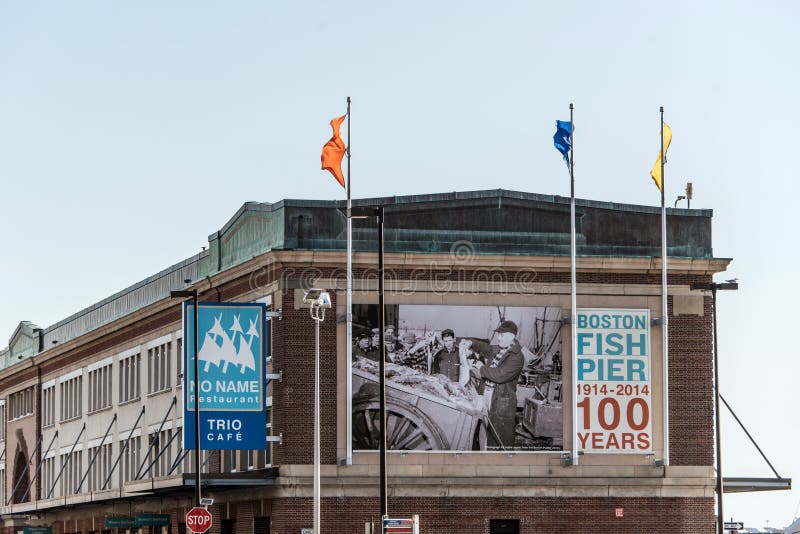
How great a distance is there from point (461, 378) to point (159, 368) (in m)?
18.2

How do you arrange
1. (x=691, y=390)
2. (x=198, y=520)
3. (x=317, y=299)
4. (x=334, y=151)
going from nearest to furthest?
(x=317, y=299) → (x=198, y=520) → (x=334, y=151) → (x=691, y=390)

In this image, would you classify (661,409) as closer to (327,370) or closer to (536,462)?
(536,462)

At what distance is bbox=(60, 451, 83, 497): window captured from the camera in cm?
8719

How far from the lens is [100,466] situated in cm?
8375

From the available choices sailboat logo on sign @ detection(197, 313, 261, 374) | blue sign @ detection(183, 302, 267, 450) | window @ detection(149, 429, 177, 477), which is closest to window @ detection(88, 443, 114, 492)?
window @ detection(149, 429, 177, 477)

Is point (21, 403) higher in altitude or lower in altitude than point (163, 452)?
higher

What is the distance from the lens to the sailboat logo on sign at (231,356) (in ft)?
201

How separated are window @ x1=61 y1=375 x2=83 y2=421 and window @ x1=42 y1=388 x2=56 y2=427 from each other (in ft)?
5.45

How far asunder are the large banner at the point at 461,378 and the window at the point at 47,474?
35357 mm

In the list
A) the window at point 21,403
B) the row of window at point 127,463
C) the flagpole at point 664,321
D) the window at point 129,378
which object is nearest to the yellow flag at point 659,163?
the flagpole at point 664,321

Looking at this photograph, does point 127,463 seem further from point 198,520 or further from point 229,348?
point 198,520
